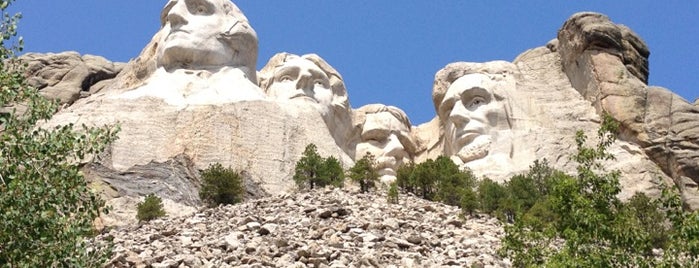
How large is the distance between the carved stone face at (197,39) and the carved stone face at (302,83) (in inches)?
72.7

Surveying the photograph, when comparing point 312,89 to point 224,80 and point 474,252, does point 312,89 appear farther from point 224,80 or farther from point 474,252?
point 474,252

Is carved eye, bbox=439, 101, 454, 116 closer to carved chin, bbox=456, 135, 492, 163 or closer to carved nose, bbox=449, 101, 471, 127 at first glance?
carved nose, bbox=449, 101, 471, 127

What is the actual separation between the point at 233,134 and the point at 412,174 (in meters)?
6.46

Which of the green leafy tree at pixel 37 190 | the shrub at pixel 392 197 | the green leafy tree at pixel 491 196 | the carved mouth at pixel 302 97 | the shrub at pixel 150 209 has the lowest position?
the green leafy tree at pixel 37 190

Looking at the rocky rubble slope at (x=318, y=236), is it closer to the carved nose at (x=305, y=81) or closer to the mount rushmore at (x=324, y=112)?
the mount rushmore at (x=324, y=112)

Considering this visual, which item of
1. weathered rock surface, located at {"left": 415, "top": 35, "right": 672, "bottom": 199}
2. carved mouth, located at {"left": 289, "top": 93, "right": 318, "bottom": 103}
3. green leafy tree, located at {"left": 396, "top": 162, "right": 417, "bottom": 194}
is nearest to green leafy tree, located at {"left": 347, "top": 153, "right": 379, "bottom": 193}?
green leafy tree, located at {"left": 396, "top": 162, "right": 417, "bottom": 194}

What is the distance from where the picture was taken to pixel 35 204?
62.7 ft

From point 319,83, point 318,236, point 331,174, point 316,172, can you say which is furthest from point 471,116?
point 318,236

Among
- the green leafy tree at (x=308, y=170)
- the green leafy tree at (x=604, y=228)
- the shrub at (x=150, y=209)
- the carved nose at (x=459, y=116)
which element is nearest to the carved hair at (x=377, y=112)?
the carved nose at (x=459, y=116)

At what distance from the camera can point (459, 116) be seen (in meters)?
49.0

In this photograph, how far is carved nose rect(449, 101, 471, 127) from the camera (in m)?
48.8

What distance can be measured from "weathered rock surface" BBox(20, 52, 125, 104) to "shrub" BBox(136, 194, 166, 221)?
1693cm

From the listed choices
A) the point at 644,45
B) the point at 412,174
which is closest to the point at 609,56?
the point at 644,45

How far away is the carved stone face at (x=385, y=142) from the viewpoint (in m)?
50.2
